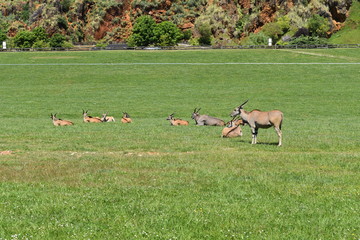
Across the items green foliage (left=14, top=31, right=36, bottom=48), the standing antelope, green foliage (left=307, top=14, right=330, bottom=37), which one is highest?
green foliage (left=307, top=14, right=330, bottom=37)

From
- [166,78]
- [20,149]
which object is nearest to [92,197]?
[20,149]

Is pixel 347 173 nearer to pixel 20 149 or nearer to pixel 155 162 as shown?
pixel 155 162

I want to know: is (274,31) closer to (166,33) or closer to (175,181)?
(166,33)

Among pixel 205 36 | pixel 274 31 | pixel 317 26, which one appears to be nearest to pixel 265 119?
pixel 274 31

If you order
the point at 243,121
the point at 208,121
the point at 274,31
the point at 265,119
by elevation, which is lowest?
the point at 208,121

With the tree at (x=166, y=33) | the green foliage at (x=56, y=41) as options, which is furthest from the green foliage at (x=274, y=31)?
the green foliage at (x=56, y=41)

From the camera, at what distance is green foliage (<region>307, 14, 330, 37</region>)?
16812 centimetres

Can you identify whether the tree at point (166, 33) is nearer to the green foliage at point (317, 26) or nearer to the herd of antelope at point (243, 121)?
the green foliage at point (317, 26)

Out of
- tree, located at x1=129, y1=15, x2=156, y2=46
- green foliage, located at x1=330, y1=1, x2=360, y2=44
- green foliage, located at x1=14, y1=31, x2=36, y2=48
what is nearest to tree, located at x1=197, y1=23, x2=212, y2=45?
tree, located at x1=129, y1=15, x2=156, y2=46

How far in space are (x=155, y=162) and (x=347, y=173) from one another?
6.43 m

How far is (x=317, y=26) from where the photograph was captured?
554ft

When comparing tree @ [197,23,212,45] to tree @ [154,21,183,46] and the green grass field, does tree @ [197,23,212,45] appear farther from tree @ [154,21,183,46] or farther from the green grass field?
the green grass field

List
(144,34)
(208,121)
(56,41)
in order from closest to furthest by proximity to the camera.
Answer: (208,121) < (144,34) < (56,41)

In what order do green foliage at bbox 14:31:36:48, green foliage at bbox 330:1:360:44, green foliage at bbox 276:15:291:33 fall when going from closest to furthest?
green foliage at bbox 330:1:360:44
green foliage at bbox 276:15:291:33
green foliage at bbox 14:31:36:48
